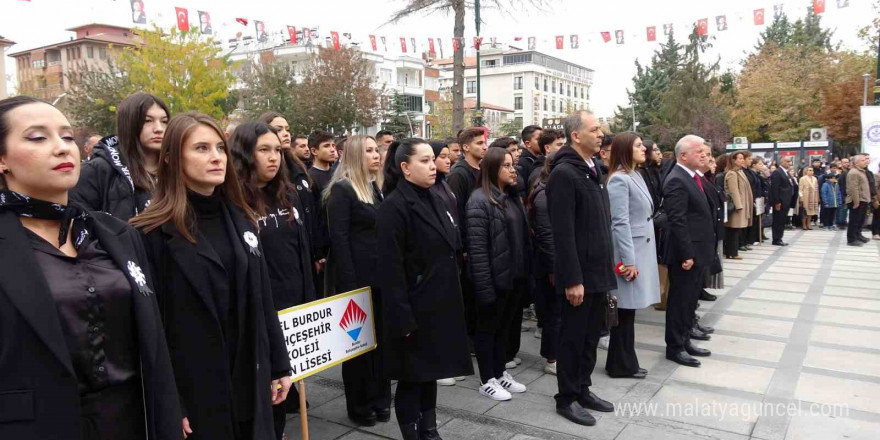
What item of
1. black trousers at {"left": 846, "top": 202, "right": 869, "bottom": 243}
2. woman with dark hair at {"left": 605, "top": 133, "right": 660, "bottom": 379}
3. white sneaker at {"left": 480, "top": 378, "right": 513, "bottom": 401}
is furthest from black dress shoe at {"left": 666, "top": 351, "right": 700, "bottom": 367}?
black trousers at {"left": 846, "top": 202, "right": 869, "bottom": 243}

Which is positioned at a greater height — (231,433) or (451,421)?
(231,433)

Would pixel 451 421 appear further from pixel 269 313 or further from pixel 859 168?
pixel 859 168

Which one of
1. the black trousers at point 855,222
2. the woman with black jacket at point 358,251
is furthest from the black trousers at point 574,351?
the black trousers at point 855,222

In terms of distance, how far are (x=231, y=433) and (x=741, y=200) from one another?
10.4 metres

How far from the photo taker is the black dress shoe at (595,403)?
4.41 m

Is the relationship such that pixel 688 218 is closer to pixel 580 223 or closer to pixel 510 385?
pixel 580 223

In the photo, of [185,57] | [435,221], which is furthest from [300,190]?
[185,57]

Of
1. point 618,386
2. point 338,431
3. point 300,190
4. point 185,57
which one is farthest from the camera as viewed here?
point 185,57

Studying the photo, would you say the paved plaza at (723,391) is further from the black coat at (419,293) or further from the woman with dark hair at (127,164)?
the woman with dark hair at (127,164)

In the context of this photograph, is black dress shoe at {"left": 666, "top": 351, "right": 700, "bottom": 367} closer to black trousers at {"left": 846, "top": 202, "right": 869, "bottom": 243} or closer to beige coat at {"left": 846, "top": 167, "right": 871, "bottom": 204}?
beige coat at {"left": 846, "top": 167, "right": 871, "bottom": 204}

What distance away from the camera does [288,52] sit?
5394 centimetres

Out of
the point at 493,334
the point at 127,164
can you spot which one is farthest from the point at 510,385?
the point at 127,164

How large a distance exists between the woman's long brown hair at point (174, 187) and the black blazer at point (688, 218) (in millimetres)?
4325

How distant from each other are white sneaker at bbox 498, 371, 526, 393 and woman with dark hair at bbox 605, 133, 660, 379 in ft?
3.00
